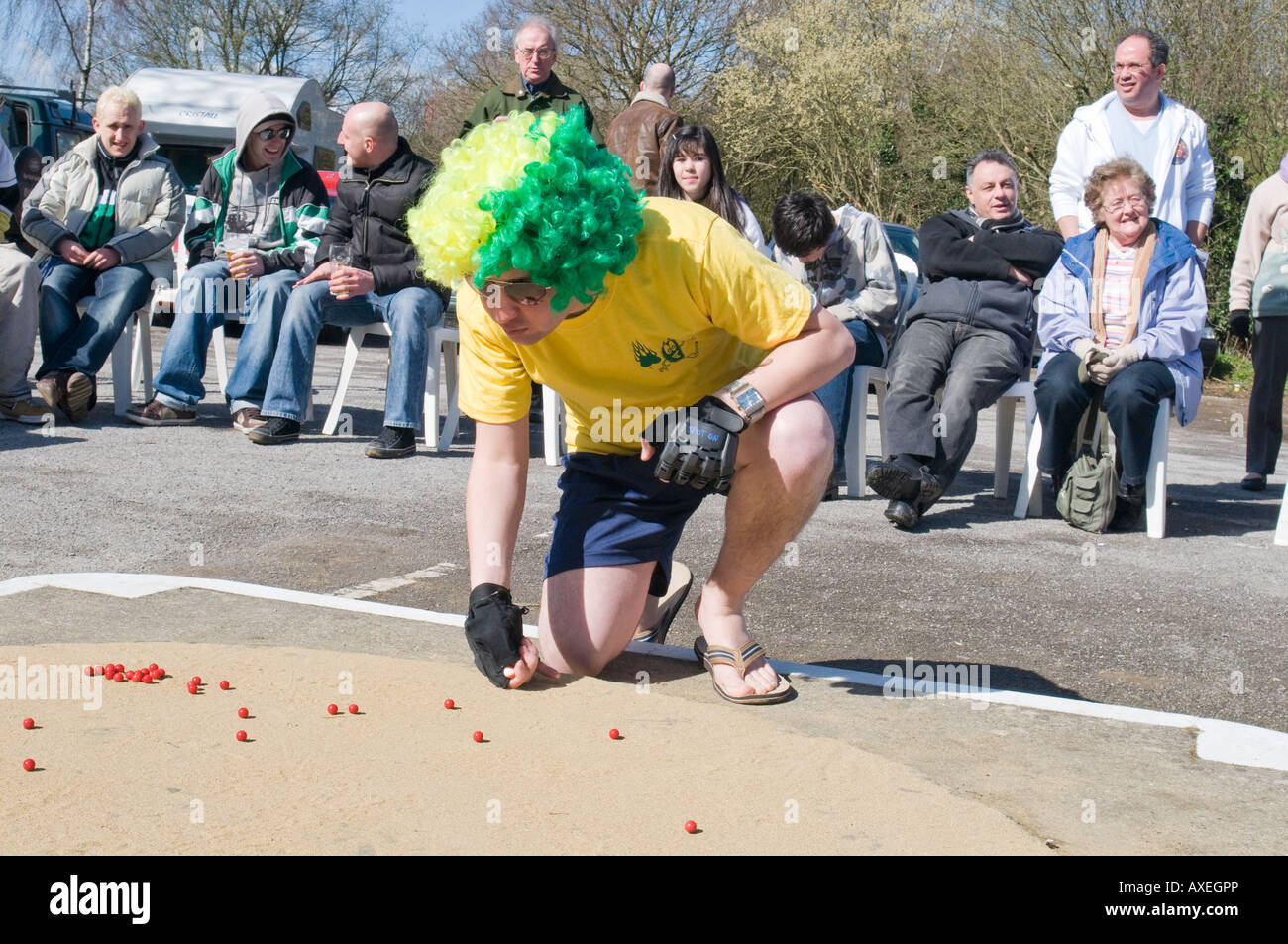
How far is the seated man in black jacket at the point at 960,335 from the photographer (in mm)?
6551

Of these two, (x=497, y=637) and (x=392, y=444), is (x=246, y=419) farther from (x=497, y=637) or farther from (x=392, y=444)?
(x=497, y=637)

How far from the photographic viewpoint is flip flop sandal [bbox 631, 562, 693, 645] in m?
4.11

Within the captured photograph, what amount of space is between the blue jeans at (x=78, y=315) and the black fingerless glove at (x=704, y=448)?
566cm

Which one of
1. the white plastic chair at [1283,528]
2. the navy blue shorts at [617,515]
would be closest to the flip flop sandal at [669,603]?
the navy blue shorts at [617,515]

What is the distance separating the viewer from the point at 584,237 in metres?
2.99

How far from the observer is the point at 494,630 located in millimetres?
3340

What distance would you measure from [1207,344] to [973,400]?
9877 mm

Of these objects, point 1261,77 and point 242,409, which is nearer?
point 242,409

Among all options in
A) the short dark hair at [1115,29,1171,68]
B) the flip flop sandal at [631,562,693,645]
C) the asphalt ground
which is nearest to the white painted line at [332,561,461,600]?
the asphalt ground

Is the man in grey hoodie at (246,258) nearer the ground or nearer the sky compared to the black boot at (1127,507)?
nearer the sky

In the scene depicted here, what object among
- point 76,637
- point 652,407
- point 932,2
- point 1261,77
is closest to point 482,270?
point 652,407

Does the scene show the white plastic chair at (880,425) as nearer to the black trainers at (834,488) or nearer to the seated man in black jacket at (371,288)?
the black trainers at (834,488)
